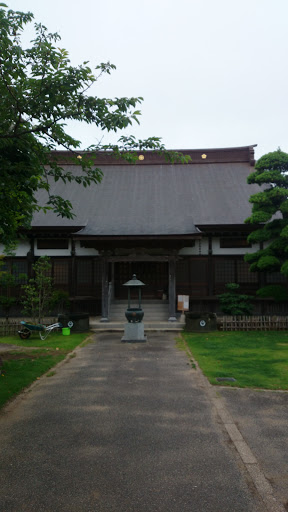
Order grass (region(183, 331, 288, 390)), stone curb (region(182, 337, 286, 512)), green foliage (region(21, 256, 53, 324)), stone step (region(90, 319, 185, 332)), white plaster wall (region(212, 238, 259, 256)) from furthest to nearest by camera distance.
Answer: white plaster wall (region(212, 238, 259, 256)) → stone step (region(90, 319, 185, 332)) → green foliage (region(21, 256, 53, 324)) → grass (region(183, 331, 288, 390)) → stone curb (region(182, 337, 286, 512))

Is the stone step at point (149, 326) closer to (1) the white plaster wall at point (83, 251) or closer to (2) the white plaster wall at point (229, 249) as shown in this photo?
(1) the white plaster wall at point (83, 251)

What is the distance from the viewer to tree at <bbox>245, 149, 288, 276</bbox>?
14.7 metres

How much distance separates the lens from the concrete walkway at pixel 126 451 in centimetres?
344

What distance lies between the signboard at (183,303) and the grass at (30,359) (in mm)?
4819

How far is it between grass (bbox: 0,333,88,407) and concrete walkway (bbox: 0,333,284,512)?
43cm

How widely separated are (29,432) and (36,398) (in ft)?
5.15

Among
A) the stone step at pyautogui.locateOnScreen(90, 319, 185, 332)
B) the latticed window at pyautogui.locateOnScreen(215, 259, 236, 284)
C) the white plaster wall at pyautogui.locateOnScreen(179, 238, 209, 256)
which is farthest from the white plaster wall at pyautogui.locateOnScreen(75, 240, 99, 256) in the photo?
the latticed window at pyautogui.locateOnScreen(215, 259, 236, 284)

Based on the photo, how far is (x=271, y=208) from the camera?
15203 millimetres

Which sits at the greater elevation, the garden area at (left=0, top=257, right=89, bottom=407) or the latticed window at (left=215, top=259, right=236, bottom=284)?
the latticed window at (left=215, top=259, right=236, bottom=284)

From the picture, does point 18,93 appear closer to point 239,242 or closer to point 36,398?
point 36,398

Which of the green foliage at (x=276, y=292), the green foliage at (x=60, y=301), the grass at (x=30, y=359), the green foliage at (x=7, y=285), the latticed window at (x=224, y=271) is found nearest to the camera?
the grass at (x=30, y=359)

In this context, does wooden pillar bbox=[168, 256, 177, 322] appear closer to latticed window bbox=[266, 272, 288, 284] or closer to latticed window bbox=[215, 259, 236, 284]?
latticed window bbox=[215, 259, 236, 284]

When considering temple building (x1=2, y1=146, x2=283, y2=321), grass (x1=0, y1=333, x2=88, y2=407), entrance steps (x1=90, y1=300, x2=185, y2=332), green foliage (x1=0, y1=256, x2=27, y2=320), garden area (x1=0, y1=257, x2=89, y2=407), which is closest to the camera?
grass (x1=0, y1=333, x2=88, y2=407)

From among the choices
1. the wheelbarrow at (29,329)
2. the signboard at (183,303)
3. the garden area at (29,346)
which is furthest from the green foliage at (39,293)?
the signboard at (183,303)
